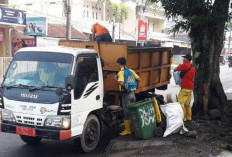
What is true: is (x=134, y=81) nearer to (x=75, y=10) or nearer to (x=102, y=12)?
(x=75, y=10)

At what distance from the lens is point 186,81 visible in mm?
8094

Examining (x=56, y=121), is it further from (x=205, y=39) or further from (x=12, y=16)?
(x=12, y=16)

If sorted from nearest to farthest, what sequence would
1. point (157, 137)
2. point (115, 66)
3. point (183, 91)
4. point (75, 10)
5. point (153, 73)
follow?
point (157, 137), point (115, 66), point (183, 91), point (153, 73), point (75, 10)

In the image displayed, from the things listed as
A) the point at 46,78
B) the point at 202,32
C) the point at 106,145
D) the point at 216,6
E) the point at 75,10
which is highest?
the point at 75,10

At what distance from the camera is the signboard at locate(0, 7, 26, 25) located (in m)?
18.8

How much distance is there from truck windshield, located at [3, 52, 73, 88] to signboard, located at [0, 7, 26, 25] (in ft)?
45.2

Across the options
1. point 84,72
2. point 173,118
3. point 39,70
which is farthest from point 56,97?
point 173,118

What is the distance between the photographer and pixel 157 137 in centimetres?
663

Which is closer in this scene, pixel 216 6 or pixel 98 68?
pixel 98 68

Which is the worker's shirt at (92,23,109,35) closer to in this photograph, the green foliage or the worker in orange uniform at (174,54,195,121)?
the green foliage

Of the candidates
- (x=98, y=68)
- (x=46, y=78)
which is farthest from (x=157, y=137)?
(x=46, y=78)

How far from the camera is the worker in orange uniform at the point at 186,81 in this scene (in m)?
8.04

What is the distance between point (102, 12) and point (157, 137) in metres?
33.5

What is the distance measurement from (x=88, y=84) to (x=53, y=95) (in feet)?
2.77
